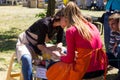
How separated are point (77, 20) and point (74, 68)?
1.77 feet

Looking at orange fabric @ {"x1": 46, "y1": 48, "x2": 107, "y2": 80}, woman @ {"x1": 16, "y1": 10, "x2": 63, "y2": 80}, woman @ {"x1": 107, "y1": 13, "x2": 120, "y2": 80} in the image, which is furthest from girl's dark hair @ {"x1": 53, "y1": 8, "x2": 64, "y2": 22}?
woman @ {"x1": 107, "y1": 13, "x2": 120, "y2": 80}

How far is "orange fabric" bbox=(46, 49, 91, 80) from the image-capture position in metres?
4.11

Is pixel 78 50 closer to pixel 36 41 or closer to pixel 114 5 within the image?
pixel 36 41

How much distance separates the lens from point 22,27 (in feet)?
41.6

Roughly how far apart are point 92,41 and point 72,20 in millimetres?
324

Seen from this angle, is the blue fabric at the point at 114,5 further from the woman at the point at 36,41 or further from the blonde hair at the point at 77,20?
the blonde hair at the point at 77,20

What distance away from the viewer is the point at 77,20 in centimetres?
418

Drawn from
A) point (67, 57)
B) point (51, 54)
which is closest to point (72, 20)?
point (67, 57)

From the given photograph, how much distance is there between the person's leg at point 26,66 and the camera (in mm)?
4773

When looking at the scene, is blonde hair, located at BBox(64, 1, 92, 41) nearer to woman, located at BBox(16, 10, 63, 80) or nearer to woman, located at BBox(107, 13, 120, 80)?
woman, located at BBox(16, 10, 63, 80)

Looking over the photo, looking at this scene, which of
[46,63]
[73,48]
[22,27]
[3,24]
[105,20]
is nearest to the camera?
[73,48]

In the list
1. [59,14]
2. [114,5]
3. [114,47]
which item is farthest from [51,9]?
[59,14]

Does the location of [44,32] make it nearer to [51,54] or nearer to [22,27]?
[51,54]

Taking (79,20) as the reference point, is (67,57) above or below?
below
